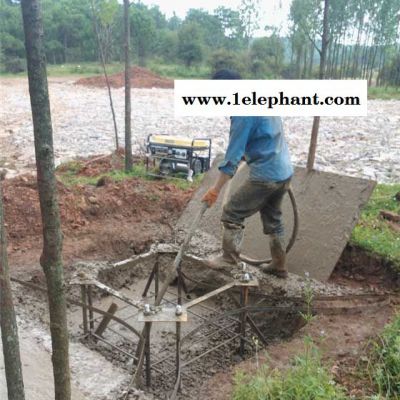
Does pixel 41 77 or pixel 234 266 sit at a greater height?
pixel 41 77

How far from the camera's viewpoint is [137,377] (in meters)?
2.82

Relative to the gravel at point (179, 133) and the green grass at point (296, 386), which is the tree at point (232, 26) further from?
the green grass at point (296, 386)

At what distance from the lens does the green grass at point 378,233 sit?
4.34 meters

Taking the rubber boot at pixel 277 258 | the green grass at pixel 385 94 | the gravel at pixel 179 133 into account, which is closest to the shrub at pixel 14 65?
the gravel at pixel 179 133

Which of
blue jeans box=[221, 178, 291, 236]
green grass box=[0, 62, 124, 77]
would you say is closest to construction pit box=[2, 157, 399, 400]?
blue jeans box=[221, 178, 291, 236]

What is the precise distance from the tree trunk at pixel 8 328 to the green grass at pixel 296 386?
46.1 inches

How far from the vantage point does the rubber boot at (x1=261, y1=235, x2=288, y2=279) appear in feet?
13.3

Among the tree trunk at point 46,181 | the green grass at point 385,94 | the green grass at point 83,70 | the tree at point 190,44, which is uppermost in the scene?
the tree at point 190,44

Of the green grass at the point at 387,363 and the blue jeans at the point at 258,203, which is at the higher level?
the blue jeans at the point at 258,203

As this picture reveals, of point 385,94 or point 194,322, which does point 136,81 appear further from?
point 194,322

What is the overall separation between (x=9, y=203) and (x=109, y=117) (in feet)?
35.9

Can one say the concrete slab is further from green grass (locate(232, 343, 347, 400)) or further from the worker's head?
green grass (locate(232, 343, 347, 400))

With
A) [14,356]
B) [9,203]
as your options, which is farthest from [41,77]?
[9,203]

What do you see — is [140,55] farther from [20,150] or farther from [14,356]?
[14,356]
